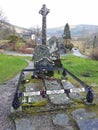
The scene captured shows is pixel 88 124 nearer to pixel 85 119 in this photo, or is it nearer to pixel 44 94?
Answer: pixel 85 119

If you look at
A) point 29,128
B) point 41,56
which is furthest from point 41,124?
point 41,56

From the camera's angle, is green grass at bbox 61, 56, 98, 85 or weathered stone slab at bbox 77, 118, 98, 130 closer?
weathered stone slab at bbox 77, 118, 98, 130

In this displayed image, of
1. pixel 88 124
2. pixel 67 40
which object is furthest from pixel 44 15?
pixel 67 40

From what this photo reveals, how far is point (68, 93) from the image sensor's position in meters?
10.3

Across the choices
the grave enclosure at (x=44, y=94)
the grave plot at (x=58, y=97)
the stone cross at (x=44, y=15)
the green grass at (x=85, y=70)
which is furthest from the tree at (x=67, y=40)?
the grave plot at (x=58, y=97)

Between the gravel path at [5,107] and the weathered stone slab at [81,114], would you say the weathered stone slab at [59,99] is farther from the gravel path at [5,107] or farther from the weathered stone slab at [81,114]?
the gravel path at [5,107]

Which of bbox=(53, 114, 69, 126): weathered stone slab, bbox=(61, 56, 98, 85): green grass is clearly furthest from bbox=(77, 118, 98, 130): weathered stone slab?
bbox=(61, 56, 98, 85): green grass

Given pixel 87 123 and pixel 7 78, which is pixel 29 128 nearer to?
pixel 87 123

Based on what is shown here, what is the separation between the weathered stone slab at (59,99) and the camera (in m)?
9.52

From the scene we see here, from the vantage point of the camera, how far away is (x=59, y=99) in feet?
32.3

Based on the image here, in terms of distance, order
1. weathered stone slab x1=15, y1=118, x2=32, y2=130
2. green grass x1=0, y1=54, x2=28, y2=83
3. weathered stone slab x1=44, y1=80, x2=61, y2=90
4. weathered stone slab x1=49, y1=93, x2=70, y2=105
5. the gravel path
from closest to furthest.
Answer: weathered stone slab x1=15, y1=118, x2=32, y2=130 < the gravel path < weathered stone slab x1=49, y1=93, x2=70, y2=105 < weathered stone slab x1=44, y1=80, x2=61, y2=90 < green grass x1=0, y1=54, x2=28, y2=83

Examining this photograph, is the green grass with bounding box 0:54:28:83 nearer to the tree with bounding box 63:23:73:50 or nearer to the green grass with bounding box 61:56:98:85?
the green grass with bounding box 61:56:98:85

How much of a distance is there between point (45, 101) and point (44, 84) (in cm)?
301

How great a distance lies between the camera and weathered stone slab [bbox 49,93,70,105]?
375 inches
